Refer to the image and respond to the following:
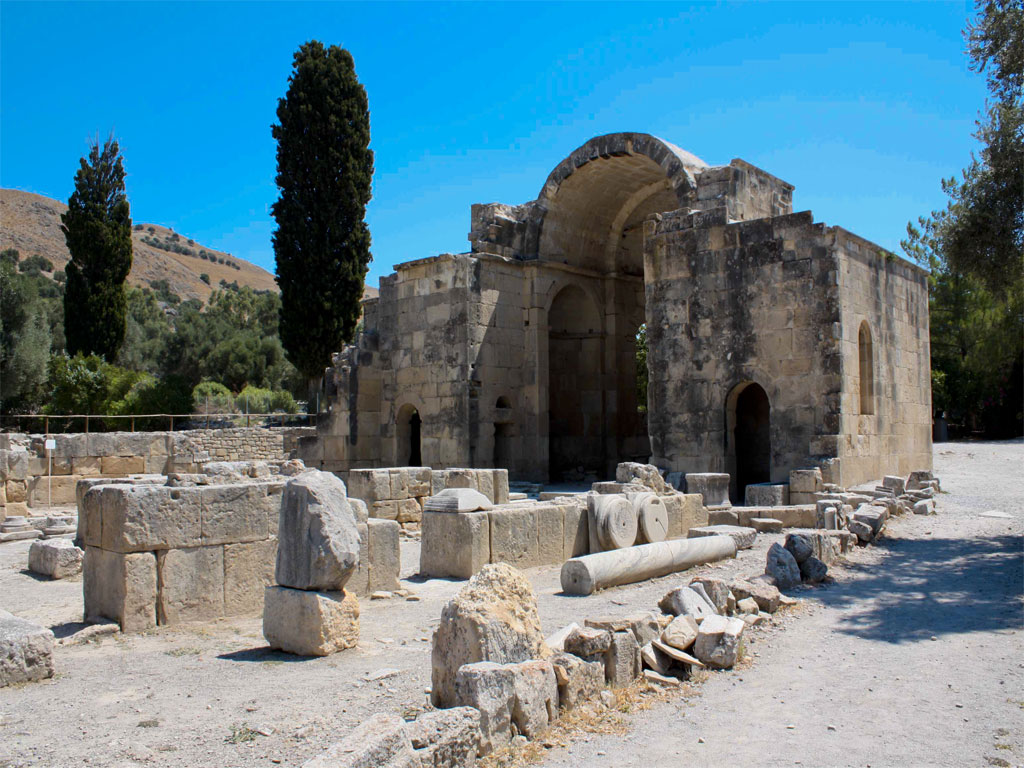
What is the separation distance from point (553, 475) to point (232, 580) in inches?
529

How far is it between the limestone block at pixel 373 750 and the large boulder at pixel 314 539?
2.17 m

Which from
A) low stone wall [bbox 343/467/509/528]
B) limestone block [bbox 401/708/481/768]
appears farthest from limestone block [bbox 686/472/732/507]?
limestone block [bbox 401/708/481/768]

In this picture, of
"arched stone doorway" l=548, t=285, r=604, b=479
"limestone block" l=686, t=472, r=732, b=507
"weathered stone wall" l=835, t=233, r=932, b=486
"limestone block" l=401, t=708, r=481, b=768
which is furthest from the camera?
"arched stone doorway" l=548, t=285, r=604, b=479

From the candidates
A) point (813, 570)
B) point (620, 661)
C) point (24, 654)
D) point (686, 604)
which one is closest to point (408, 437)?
point (813, 570)

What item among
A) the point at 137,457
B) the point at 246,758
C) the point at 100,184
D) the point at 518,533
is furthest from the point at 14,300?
the point at 246,758

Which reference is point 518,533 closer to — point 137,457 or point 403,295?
point 403,295

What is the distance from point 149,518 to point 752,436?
481 inches

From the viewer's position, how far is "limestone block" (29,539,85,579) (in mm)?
9656

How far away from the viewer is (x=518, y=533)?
952cm

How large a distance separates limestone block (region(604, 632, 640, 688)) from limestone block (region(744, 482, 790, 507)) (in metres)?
8.56

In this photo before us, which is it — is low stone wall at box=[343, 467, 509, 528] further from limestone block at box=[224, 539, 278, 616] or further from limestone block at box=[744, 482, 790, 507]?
limestone block at box=[224, 539, 278, 616]

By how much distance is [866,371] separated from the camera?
15.3m

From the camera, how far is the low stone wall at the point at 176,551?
259 inches

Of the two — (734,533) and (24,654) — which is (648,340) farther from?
(24,654)
